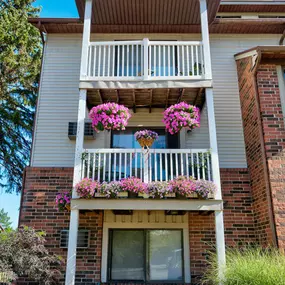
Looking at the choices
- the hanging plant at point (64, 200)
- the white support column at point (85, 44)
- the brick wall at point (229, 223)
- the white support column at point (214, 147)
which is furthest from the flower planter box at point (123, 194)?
the white support column at point (85, 44)

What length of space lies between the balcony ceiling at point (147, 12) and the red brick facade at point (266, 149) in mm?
2331

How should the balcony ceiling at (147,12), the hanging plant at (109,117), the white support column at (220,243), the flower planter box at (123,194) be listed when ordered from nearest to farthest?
the white support column at (220,243)
the flower planter box at (123,194)
the hanging plant at (109,117)
the balcony ceiling at (147,12)

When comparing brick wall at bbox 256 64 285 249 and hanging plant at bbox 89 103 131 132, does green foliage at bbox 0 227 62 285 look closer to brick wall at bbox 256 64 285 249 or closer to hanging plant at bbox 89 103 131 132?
hanging plant at bbox 89 103 131 132

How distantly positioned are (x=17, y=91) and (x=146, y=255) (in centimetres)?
891

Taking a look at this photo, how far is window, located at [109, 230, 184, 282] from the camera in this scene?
8027mm

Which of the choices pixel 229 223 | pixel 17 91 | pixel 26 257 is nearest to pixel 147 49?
pixel 229 223

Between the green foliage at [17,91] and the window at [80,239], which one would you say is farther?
the green foliage at [17,91]

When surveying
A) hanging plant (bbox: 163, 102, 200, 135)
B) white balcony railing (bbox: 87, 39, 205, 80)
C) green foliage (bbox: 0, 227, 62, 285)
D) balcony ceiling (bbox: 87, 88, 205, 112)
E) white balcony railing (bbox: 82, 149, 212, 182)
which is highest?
white balcony railing (bbox: 87, 39, 205, 80)

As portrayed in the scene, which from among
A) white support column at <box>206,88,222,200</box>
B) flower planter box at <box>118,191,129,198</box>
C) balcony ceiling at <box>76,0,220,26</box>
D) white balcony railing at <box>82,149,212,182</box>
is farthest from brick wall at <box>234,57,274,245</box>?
flower planter box at <box>118,191,129,198</box>

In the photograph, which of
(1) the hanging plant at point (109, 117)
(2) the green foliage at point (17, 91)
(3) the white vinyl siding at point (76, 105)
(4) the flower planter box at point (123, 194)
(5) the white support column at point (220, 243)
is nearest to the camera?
(5) the white support column at point (220, 243)

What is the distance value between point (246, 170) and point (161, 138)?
2.53m

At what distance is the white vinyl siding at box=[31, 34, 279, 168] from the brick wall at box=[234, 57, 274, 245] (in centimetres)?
32

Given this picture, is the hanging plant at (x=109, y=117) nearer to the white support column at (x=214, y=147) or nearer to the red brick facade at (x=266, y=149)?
the white support column at (x=214, y=147)

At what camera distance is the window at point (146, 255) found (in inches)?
316
